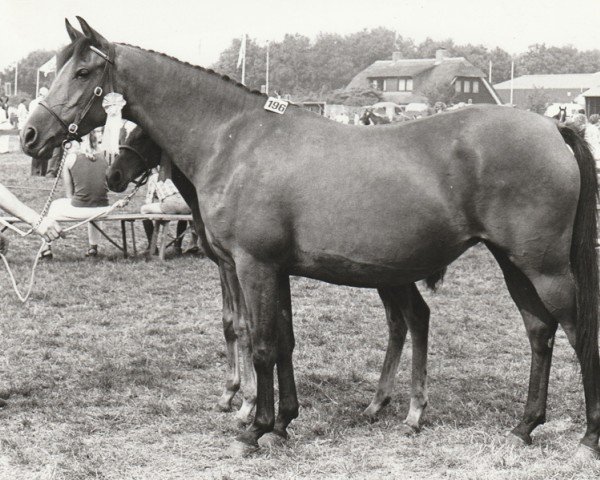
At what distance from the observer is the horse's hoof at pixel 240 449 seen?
4992 mm

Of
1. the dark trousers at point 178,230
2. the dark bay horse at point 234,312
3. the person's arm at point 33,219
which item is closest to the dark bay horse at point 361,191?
the person's arm at point 33,219

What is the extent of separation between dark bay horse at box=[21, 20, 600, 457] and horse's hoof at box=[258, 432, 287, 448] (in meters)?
0.06

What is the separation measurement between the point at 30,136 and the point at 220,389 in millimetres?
2564

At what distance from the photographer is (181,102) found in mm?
5188

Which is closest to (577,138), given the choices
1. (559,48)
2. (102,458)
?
(102,458)

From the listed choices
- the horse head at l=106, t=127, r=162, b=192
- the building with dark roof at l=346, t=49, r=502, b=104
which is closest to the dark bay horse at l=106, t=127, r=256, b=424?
the horse head at l=106, t=127, r=162, b=192

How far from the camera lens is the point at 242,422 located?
5652 millimetres

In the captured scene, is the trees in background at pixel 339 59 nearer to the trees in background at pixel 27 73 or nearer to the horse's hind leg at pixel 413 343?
the trees in background at pixel 27 73

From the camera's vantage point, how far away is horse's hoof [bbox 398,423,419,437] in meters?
5.40

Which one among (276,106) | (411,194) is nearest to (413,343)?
(411,194)

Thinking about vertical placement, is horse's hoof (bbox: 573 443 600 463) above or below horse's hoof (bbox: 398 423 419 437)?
above

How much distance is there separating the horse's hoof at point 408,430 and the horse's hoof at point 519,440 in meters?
0.62

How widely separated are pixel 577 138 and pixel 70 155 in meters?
10.2

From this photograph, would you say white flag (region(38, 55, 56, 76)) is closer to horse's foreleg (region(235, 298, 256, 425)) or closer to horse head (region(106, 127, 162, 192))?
horse head (region(106, 127, 162, 192))
